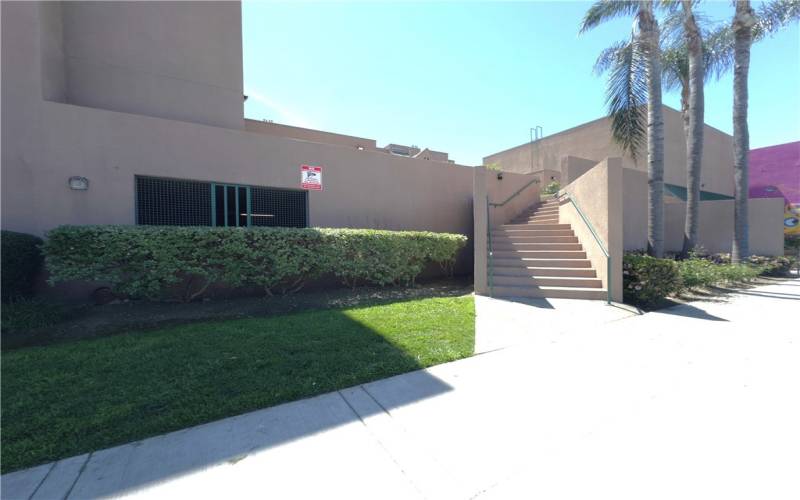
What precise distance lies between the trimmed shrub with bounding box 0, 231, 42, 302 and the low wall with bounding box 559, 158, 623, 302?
10.0 m

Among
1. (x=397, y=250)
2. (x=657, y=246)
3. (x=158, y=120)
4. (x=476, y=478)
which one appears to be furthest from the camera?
(x=657, y=246)

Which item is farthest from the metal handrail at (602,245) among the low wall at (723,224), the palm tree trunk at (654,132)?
the low wall at (723,224)

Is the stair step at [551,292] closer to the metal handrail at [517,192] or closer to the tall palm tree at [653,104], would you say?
the metal handrail at [517,192]

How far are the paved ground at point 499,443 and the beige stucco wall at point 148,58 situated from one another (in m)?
7.83

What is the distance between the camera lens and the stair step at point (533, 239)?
8.55 m

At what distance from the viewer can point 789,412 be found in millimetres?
2639

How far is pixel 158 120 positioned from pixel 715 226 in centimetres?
1929

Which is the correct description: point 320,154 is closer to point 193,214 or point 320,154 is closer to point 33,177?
point 193,214

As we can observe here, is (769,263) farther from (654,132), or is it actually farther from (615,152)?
(615,152)

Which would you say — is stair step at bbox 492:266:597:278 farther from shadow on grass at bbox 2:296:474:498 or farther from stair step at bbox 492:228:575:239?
shadow on grass at bbox 2:296:474:498

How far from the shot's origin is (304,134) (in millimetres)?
12148

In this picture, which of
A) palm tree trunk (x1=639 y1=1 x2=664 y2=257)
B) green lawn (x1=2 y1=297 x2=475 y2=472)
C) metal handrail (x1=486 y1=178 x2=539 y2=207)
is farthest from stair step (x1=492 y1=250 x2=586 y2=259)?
green lawn (x1=2 y1=297 x2=475 y2=472)

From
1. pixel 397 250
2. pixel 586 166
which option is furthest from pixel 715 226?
pixel 397 250

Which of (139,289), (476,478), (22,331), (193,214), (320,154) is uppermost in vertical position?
(320,154)
